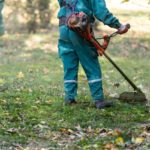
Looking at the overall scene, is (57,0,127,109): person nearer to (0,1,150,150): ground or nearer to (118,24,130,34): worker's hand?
(118,24,130,34): worker's hand

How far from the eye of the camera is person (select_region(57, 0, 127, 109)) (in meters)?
7.91

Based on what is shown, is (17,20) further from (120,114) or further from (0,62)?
(120,114)

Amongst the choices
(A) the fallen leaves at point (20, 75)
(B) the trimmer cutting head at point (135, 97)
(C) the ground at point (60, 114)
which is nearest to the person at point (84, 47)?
(C) the ground at point (60, 114)

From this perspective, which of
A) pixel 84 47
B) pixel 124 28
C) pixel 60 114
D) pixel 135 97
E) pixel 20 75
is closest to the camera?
pixel 60 114

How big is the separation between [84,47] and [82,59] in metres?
0.18

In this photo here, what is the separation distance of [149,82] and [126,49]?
6.43 m

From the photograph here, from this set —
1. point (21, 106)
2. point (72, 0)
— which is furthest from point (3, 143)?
point (72, 0)

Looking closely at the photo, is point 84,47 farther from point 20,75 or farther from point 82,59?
point 20,75

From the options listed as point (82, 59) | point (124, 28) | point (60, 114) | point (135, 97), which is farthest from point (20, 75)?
point (124, 28)

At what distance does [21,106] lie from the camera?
8289 mm

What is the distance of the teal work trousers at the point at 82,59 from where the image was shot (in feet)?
26.7

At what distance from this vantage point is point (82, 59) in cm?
816

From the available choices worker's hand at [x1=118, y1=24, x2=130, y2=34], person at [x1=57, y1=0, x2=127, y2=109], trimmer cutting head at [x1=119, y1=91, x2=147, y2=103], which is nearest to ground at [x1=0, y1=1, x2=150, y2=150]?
trimmer cutting head at [x1=119, y1=91, x2=147, y2=103]

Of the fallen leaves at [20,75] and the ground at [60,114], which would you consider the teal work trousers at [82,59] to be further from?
the fallen leaves at [20,75]
